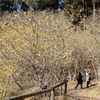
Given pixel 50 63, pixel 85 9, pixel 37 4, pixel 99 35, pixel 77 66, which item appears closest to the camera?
pixel 50 63

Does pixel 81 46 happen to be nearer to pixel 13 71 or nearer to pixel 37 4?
pixel 13 71

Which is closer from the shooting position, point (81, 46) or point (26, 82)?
point (26, 82)

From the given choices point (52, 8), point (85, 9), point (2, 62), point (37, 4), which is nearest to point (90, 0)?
Answer: point (85, 9)

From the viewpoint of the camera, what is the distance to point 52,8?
2186cm

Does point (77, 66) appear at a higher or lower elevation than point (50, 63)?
lower

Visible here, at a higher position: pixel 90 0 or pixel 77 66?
pixel 90 0

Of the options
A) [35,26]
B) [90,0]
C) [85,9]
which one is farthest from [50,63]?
[90,0]

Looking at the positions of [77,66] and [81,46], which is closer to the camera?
[81,46]

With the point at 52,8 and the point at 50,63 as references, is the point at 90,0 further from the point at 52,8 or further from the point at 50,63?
the point at 50,63

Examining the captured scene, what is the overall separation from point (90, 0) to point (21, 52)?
1733cm

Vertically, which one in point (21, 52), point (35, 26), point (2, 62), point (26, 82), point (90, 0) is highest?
point (90, 0)

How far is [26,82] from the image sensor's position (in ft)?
22.8

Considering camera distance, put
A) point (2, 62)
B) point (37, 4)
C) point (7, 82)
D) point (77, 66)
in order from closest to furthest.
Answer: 1. point (7, 82)
2. point (2, 62)
3. point (77, 66)
4. point (37, 4)

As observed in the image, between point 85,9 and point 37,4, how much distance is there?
8.08 meters
